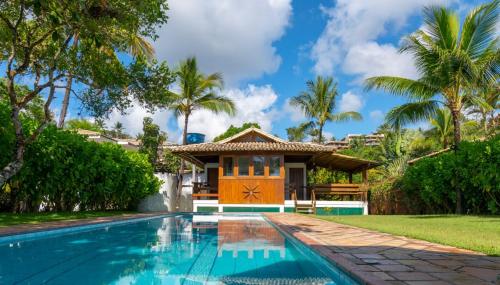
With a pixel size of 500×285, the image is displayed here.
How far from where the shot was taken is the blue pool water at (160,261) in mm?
4367

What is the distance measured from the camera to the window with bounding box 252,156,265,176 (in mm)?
18484

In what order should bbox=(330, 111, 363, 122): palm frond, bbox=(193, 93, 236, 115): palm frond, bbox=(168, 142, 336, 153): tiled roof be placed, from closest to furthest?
bbox=(168, 142, 336, 153): tiled roof
bbox=(193, 93, 236, 115): palm frond
bbox=(330, 111, 363, 122): palm frond

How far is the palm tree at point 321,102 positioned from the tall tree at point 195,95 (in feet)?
24.0

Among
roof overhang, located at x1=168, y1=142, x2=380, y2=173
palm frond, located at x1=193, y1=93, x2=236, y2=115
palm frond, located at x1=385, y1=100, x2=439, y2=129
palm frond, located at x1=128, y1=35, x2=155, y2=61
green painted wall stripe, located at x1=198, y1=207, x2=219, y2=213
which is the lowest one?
green painted wall stripe, located at x1=198, y1=207, x2=219, y2=213

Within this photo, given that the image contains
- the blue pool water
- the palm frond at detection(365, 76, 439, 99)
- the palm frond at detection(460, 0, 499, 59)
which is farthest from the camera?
the palm frond at detection(365, 76, 439, 99)

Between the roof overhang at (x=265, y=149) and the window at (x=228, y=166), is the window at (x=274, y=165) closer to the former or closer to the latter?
the roof overhang at (x=265, y=149)

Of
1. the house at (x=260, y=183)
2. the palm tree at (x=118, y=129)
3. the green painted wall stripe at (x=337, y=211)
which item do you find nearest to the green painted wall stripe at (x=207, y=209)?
the house at (x=260, y=183)

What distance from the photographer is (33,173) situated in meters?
10.5

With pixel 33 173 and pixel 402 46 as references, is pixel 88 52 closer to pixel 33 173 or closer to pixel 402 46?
pixel 33 173

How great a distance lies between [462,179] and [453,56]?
4.35 meters

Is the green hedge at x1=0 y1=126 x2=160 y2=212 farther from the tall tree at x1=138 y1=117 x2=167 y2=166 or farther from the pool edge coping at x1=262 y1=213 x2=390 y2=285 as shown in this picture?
the tall tree at x1=138 y1=117 x2=167 y2=166

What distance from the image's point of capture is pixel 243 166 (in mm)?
18656

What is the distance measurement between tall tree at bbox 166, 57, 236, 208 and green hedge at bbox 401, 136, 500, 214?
1168 cm

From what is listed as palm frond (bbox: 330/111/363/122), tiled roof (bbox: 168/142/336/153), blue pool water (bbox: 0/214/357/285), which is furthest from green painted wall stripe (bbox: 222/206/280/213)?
palm frond (bbox: 330/111/363/122)
